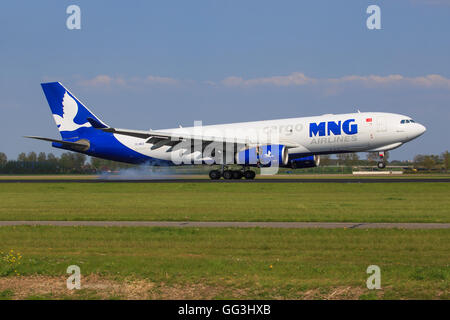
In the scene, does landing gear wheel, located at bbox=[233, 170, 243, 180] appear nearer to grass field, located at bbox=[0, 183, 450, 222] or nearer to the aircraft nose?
grass field, located at bbox=[0, 183, 450, 222]

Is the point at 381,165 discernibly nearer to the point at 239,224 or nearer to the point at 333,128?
the point at 333,128

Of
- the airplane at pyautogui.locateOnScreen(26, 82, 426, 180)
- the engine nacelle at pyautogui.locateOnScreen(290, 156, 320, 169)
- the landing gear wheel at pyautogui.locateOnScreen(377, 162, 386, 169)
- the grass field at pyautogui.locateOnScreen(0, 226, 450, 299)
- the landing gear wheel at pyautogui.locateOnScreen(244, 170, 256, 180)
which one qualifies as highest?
the airplane at pyautogui.locateOnScreen(26, 82, 426, 180)

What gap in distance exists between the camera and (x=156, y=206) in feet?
91.7

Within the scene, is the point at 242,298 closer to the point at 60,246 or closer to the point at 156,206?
the point at 60,246

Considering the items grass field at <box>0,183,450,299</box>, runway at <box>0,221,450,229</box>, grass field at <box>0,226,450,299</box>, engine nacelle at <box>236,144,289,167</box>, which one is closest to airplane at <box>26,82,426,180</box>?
engine nacelle at <box>236,144,289,167</box>

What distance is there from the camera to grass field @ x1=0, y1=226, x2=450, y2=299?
11.2 metres

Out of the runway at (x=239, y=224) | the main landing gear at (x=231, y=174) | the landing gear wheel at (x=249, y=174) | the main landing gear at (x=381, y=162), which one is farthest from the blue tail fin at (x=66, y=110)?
the runway at (x=239, y=224)

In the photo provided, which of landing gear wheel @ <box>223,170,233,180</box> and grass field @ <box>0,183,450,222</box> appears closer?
grass field @ <box>0,183,450,222</box>

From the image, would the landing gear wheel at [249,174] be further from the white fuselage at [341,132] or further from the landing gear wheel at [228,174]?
the white fuselage at [341,132]
